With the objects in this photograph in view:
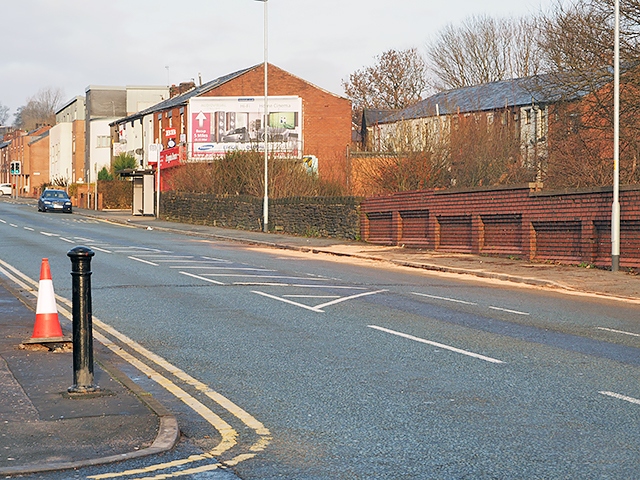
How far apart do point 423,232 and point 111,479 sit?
76.4 ft

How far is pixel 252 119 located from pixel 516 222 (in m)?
36.6

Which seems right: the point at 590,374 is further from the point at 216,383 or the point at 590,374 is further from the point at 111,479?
the point at 111,479

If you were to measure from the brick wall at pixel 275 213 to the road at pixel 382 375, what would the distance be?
16.1 meters

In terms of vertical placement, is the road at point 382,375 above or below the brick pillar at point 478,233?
below

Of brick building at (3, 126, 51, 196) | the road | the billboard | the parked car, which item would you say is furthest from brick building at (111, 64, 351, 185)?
brick building at (3, 126, 51, 196)

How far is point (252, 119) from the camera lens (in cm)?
5791

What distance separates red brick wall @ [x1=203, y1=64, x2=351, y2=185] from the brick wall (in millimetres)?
11921

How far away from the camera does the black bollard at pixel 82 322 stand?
7113 mm

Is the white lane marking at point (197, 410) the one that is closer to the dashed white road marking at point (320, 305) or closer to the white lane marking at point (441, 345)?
the white lane marking at point (441, 345)

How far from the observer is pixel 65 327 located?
11.3 m

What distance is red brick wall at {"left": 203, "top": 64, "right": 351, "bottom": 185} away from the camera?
197ft

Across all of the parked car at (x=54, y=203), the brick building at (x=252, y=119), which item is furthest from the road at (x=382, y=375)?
the parked car at (x=54, y=203)

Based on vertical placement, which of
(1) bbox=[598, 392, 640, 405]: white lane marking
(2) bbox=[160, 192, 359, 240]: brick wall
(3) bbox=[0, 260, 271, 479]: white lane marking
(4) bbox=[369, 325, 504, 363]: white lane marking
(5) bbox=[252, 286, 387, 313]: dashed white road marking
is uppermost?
(2) bbox=[160, 192, 359, 240]: brick wall

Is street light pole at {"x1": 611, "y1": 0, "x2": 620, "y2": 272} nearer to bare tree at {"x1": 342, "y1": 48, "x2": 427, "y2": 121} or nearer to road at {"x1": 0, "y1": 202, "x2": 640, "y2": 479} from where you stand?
road at {"x1": 0, "y1": 202, "x2": 640, "y2": 479}
